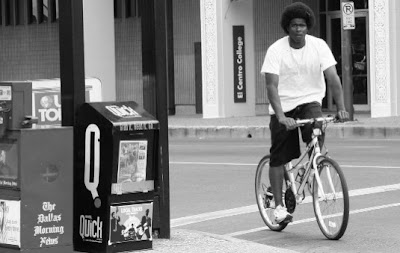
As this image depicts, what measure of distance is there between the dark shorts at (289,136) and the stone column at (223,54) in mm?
20468

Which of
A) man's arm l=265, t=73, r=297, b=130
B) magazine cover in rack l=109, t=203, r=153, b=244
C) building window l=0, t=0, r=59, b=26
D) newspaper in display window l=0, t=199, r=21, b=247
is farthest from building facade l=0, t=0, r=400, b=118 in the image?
newspaper in display window l=0, t=199, r=21, b=247


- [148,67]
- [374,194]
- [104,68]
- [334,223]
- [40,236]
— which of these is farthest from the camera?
[104,68]

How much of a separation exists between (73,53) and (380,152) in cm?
1156

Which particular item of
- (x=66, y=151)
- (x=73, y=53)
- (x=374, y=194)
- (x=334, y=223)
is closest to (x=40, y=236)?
(x=66, y=151)

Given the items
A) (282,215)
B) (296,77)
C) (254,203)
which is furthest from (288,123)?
(254,203)

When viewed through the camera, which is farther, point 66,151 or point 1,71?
point 1,71

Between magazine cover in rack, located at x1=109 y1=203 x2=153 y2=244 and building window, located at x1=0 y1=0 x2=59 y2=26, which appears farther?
building window, located at x1=0 y1=0 x2=59 y2=26

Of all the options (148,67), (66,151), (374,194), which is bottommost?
(374,194)

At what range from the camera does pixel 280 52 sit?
32.3 ft

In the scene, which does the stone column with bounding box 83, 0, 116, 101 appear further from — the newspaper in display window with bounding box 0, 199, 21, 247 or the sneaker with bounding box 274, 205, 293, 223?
the newspaper in display window with bounding box 0, 199, 21, 247

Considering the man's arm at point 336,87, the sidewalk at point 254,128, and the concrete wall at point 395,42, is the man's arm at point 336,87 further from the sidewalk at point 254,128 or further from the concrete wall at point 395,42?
the concrete wall at point 395,42

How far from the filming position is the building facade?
88.5 ft

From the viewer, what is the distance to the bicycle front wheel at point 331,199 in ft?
30.7

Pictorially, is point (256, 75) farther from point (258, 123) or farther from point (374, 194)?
point (374, 194)
